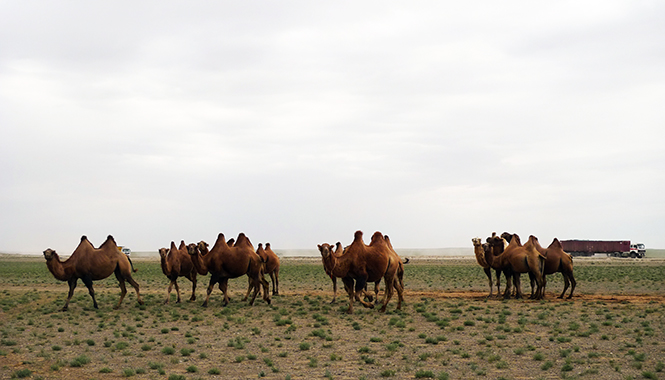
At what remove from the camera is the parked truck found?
95.2m

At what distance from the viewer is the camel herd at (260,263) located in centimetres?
1864

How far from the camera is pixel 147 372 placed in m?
11.1

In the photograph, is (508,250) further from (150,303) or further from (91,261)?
(91,261)

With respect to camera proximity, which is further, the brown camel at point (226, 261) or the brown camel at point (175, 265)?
the brown camel at point (175, 265)

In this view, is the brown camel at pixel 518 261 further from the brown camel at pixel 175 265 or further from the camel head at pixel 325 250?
the brown camel at pixel 175 265

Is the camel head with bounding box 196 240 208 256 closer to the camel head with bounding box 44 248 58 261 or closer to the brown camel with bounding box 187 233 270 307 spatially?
the brown camel with bounding box 187 233 270 307

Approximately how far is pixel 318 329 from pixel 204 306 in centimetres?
682

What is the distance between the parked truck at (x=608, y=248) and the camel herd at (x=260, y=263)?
267ft

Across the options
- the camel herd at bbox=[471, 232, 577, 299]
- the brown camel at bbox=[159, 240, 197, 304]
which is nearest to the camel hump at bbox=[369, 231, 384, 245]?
the camel herd at bbox=[471, 232, 577, 299]

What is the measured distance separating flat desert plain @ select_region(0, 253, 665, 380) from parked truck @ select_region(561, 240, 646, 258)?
267 ft

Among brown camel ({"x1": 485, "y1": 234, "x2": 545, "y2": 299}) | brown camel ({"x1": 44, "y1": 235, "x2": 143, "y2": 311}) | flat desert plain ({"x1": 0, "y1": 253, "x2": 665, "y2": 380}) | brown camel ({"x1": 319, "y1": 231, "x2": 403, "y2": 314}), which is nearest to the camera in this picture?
flat desert plain ({"x1": 0, "y1": 253, "x2": 665, "y2": 380})

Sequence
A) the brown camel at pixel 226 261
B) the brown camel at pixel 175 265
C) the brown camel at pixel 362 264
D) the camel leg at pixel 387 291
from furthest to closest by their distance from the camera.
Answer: the brown camel at pixel 175 265 → the brown camel at pixel 226 261 → the camel leg at pixel 387 291 → the brown camel at pixel 362 264

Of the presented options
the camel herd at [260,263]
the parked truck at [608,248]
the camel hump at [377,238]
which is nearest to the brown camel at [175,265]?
the camel herd at [260,263]

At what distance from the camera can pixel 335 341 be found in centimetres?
1412
